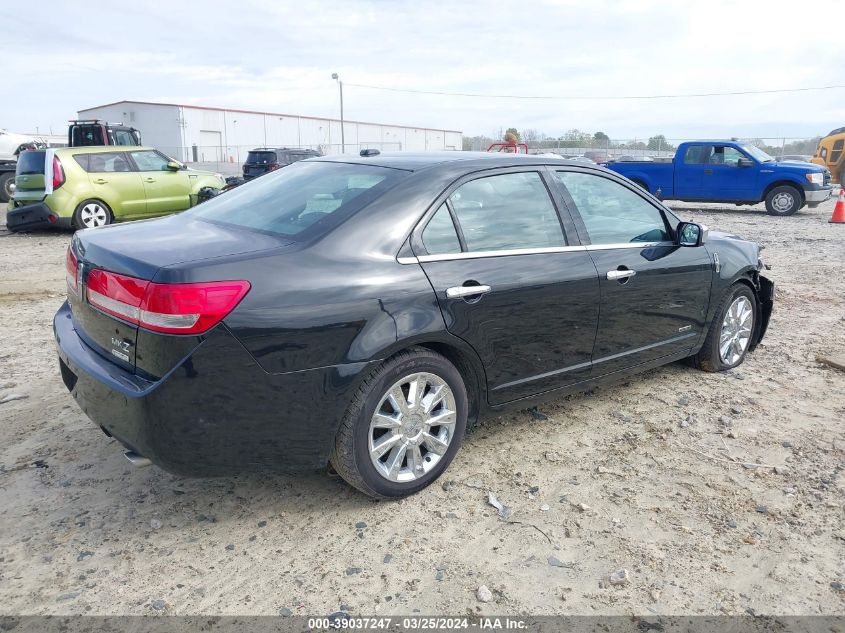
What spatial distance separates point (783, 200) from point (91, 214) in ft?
48.9

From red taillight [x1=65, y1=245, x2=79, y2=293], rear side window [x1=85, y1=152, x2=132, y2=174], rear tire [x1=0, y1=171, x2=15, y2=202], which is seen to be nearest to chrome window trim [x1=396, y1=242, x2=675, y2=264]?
red taillight [x1=65, y1=245, x2=79, y2=293]

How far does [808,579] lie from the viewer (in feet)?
8.95

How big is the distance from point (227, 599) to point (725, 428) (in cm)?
300

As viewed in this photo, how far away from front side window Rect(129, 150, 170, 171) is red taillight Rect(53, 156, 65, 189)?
132 cm

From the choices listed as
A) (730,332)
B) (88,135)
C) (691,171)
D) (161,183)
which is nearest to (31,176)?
(161,183)

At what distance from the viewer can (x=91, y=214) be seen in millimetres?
11789

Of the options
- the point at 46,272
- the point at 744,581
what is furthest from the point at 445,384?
the point at 46,272

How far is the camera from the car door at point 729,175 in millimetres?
16312

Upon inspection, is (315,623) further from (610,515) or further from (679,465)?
(679,465)

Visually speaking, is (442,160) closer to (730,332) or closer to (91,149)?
(730,332)

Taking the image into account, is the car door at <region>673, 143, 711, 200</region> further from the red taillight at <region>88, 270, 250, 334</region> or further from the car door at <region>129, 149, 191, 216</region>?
the red taillight at <region>88, 270, 250, 334</region>

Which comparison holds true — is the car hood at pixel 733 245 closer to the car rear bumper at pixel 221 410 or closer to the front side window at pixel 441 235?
the front side window at pixel 441 235

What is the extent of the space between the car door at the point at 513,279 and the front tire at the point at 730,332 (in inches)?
57.5

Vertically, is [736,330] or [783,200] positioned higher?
[783,200]
